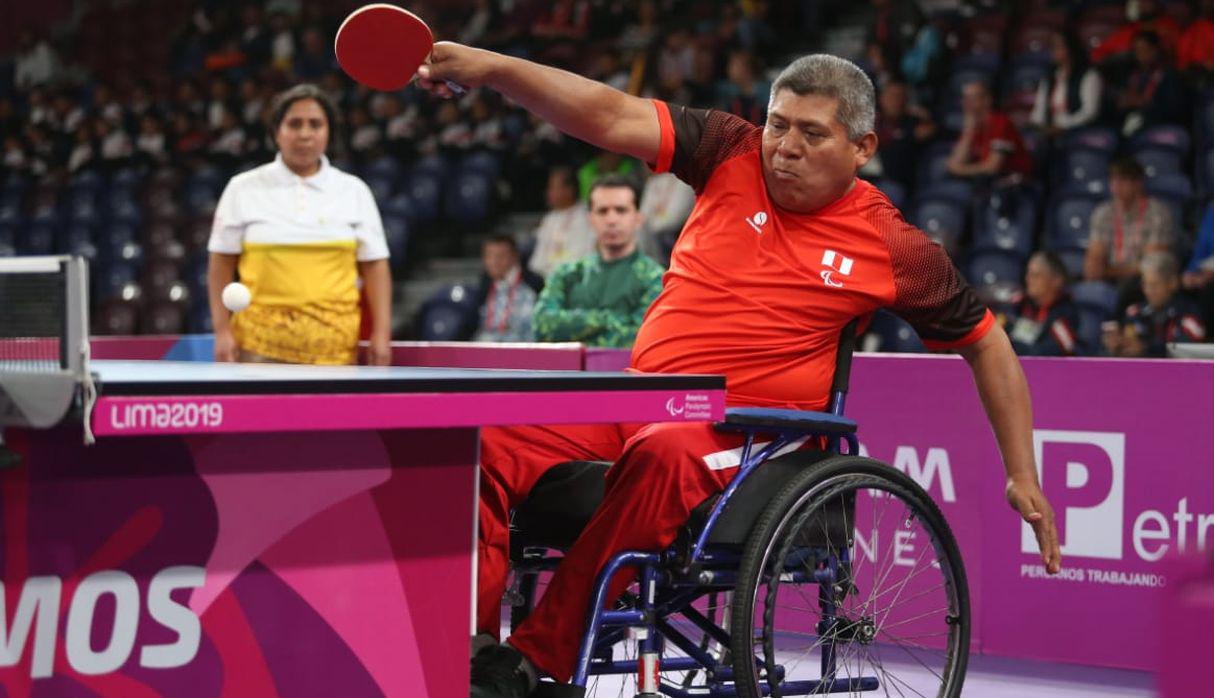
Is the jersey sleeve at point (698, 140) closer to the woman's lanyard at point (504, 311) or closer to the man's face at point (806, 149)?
the man's face at point (806, 149)

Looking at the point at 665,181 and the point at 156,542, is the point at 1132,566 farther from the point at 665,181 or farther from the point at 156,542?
the point at 665,181

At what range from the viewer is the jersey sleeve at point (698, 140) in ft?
10.9

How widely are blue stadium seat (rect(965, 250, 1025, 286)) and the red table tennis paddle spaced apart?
532 centimetres

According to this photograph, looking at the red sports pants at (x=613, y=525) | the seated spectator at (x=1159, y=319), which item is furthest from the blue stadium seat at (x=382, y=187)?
the red sports pants at (x=613, y=525)

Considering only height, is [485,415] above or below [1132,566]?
above

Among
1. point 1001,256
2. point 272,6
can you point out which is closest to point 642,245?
point 1001,256

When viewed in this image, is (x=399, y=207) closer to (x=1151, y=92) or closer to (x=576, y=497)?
(x=1151, y=92)

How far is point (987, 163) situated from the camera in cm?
841

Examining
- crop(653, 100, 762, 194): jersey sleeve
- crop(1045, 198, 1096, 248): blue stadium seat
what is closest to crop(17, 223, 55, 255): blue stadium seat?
crop(1045, 198, 1096, 248): blue stadium seat

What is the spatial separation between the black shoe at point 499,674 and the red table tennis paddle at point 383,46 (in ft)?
3.26

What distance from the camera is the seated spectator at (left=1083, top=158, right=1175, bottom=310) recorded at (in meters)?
7.34

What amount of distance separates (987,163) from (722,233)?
17.7 ft

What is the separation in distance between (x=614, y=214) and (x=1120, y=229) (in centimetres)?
285

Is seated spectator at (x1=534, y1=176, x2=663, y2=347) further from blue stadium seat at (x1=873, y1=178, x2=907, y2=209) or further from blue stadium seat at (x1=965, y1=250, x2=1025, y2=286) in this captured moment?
blue stadium seat at (x1=873, y1=178, x2=907, y2=209)
